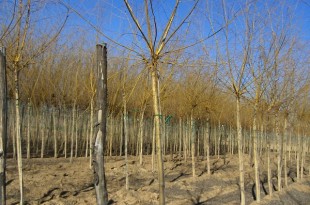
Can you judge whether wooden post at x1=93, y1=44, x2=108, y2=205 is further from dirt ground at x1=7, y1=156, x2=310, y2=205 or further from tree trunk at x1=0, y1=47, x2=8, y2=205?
dirt ground at x1=7, y1=156, x2=310, y2=205

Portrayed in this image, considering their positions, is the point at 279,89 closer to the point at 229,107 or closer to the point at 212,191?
the point at 212,191

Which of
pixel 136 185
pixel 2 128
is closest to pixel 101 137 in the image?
pixel 2 128

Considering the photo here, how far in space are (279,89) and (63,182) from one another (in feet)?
18.5

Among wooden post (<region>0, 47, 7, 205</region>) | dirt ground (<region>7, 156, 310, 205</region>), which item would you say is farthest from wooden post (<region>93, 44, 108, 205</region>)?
dirt ground (<region>7, 156, 310, 205</region>)

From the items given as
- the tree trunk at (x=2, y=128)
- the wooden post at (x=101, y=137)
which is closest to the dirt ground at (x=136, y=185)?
the tree trunk at (x=2, y=128)

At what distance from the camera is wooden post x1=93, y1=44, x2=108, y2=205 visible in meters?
3.84

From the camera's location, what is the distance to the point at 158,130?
413 cm

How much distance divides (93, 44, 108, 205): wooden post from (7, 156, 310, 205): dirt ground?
127 inches

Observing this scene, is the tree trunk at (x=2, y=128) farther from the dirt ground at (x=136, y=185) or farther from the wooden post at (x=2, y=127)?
the dirt ground at (x=136, y=185)

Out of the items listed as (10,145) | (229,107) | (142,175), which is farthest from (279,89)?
(10,145)

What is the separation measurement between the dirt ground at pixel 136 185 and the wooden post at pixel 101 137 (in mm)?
3236

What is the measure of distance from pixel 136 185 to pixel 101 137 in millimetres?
5519

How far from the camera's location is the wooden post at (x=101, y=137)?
12.6 feet

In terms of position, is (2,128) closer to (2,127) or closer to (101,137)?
(2,127)
